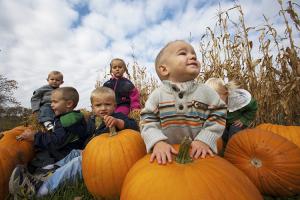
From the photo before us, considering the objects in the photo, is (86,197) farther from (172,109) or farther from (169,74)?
(169,74)

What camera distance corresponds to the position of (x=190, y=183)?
4.95 ft

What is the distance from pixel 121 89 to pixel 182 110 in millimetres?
3527

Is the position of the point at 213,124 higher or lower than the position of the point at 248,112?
higher

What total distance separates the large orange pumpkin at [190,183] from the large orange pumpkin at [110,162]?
0.62 m

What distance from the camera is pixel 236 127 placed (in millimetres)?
3648

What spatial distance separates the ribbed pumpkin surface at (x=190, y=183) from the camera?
1.47 m

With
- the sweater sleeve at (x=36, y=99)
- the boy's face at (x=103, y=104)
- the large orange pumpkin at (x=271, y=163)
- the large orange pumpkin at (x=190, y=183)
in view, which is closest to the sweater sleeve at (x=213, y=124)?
the large orange pumpkin at (x=190, y=183)

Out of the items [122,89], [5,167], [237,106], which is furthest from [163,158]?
[122,89]

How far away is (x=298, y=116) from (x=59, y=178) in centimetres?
348

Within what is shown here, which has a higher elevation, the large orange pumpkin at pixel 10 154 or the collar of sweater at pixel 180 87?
the collar of sweater at pixel 180 87

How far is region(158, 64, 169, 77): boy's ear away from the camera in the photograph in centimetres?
222

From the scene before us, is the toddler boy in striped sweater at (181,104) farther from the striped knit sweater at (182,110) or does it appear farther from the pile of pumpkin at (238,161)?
the pile of pumpkin at (238,161)

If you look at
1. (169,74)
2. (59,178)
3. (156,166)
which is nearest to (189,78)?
(169,74)

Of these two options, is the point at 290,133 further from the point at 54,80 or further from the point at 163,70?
the point at 54,80
